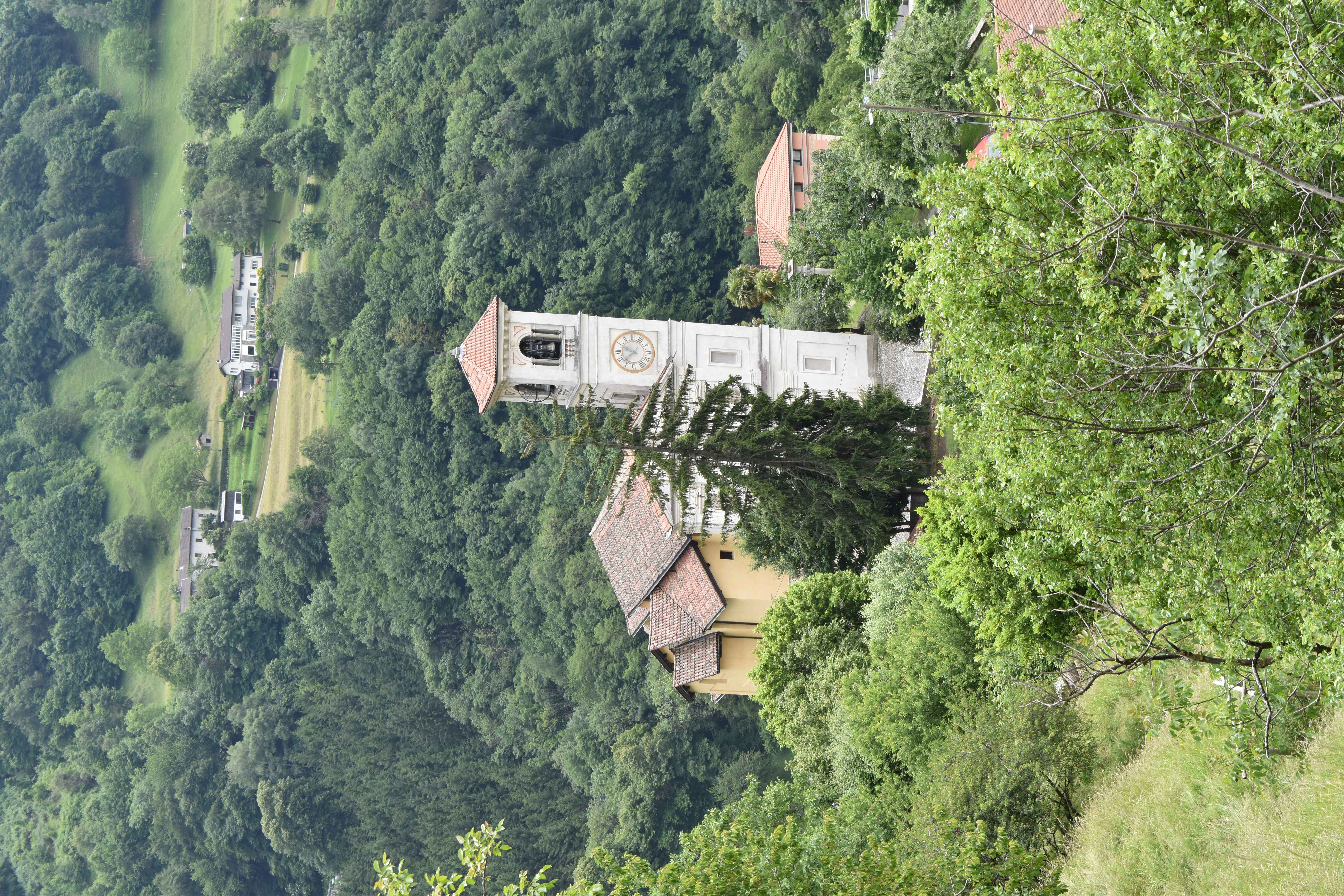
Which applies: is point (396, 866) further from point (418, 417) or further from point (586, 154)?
point (586, 154)

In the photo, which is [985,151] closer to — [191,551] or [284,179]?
[284,179]

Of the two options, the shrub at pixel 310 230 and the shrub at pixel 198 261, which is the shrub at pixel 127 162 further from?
the shrub at pixel 310 230

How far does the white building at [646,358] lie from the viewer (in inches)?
1597

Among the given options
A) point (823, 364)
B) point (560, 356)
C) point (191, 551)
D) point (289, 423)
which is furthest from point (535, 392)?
point (191, 551)

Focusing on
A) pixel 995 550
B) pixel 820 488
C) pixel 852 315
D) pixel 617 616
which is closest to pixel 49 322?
pixel 617 616

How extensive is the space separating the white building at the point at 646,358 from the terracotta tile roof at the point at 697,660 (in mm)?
9710

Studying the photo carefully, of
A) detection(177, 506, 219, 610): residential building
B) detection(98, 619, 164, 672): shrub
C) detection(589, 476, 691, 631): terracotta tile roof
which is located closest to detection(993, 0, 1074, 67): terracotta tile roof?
detection(589, 476, 691, 631): terracotta tile roof

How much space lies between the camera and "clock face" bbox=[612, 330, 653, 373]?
41188 mm

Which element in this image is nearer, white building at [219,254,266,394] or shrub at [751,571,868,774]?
shrub at [751,571,868,774]

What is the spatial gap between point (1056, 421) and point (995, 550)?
6.16 meters

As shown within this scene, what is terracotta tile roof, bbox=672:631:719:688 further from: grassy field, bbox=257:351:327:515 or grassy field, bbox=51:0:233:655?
grassy field, bbox=51:0:233:655

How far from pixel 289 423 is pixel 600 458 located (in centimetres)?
6616

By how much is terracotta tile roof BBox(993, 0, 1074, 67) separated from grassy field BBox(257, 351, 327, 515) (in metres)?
67.5

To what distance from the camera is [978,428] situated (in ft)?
69.5
